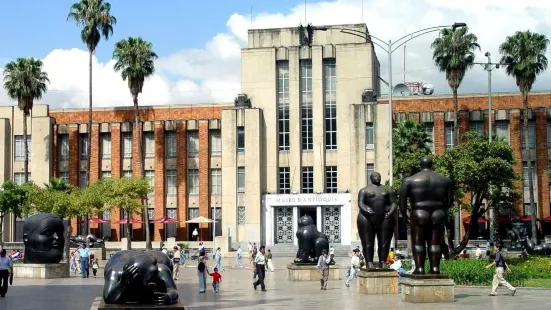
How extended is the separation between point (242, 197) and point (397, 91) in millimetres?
18097

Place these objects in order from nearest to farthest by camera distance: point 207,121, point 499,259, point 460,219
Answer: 1. point 499,259
2. point 460,219
3. point 207,121

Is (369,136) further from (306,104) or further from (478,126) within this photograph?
(478,126)

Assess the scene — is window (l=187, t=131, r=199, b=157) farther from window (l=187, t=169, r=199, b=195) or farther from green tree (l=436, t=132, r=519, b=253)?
green tree (l=436, t=132, r=519, b=253)

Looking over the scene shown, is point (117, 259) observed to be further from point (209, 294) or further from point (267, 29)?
point (267, 29)

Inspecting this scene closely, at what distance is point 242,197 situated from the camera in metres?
67.6

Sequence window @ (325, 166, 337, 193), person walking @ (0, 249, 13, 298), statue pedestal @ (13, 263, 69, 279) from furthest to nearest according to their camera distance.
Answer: window @ (325, 166, 337, 193)
statue pedestal @ (13, 263, 69, 279)
person walking @ (0, 249, 13, 298)

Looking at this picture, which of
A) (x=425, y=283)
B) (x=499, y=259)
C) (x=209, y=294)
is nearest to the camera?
(x=425, y=283)

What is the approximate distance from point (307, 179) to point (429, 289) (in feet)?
153

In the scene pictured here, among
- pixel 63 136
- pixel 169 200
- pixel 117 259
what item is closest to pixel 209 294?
pixel 117 259

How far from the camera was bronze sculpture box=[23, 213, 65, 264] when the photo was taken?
3456cm

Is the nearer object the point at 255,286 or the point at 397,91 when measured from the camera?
the point at 255,286

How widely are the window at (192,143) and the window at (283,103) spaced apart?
7.99 metres

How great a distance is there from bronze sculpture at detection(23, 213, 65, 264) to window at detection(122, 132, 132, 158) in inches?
1489

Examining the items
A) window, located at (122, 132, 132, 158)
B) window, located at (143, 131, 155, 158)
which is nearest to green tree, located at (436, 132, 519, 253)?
window, located at (143, 131, 155, 158)
